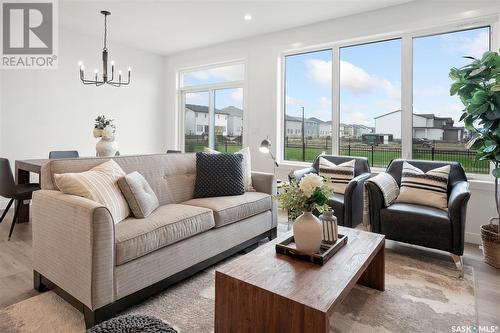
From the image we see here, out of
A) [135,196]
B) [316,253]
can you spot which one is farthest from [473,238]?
[135,196]

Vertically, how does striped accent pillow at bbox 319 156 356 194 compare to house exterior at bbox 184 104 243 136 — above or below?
below

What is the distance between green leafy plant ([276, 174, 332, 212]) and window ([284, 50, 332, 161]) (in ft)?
9.10

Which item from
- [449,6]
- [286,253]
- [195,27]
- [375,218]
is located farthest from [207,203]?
[449,6]

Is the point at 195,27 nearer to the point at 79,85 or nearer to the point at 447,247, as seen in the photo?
the point at 79,85

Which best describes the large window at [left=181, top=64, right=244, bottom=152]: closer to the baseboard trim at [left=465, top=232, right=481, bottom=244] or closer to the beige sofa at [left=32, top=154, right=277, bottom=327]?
the beige sofa at [left=32, top=154, right=277, bottom=327]

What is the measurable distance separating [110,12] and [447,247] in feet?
15.7

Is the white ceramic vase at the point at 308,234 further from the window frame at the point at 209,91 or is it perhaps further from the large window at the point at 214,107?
the large window at the point at 214,107

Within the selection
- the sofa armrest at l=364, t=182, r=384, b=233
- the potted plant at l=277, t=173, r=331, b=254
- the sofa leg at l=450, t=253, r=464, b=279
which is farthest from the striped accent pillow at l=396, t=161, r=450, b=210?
the potted plant at l=277, t=173, r=331, b=254

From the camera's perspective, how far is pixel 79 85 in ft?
16.0

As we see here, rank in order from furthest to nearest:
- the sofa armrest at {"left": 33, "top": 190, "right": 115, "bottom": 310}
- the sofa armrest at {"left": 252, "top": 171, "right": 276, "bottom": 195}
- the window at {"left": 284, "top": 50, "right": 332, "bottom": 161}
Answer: the window at {"left": 284, "top": 50, "right": 332, "bottom": 161} < the sofa armrest at {"left": 252, "top": 171, "right": 276, "bottom": 195} < the sofa armrest at {"left": 33, "top": 190, "right": 115, "bottom": 310}

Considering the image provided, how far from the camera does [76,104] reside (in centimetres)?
486

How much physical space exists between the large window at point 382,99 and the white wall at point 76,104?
291cm

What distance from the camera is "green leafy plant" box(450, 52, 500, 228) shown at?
2.47 meters

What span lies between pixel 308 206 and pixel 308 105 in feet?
10.3
